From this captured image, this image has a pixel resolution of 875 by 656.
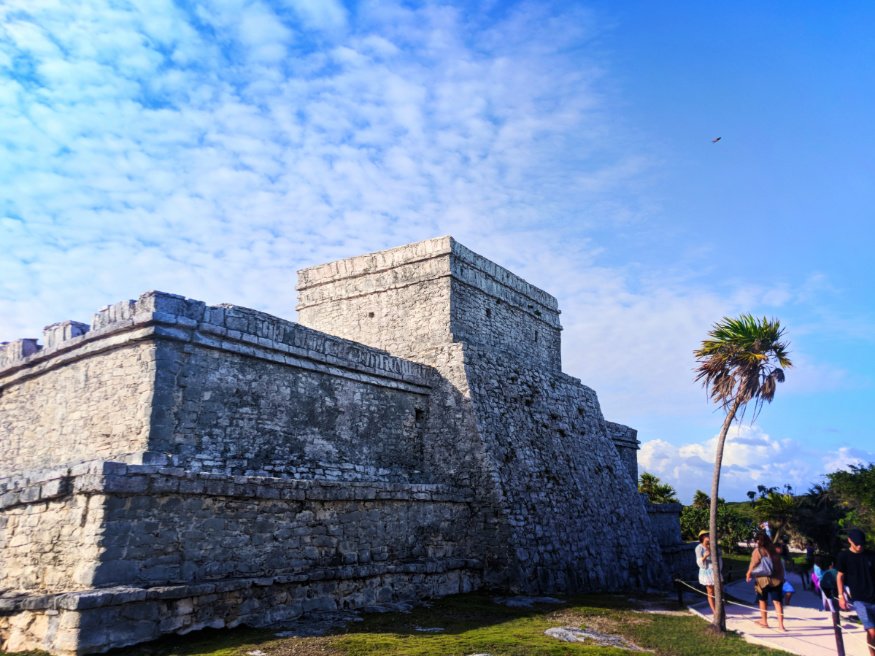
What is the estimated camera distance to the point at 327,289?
18.4 meters

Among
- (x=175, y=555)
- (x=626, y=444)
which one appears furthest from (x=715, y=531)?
(x=626, y=444)

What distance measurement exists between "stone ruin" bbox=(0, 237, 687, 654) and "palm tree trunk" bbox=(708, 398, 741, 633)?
12.9 ft

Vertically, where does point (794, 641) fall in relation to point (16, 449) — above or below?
below

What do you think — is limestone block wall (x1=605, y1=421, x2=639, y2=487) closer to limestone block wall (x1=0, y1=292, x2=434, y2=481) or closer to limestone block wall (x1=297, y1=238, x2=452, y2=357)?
limestone block wall (x1=297, y1=238, x2=452, y2=357)

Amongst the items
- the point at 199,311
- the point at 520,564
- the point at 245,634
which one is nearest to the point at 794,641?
the point at 520,564

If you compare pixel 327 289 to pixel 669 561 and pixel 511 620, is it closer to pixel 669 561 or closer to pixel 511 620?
pixel 511 620

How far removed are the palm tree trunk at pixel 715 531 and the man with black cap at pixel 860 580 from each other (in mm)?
2616

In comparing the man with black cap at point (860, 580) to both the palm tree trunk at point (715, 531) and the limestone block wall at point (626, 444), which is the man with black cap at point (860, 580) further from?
the limestone block wall at point (626, 444)

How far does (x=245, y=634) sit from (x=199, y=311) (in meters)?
5.01

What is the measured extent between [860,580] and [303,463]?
28.1ft

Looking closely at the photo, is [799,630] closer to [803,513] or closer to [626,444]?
[626,444]

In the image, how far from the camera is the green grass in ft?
25.8

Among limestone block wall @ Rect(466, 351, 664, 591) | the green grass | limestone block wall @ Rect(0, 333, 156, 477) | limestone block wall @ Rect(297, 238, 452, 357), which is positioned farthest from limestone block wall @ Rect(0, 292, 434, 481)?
the green grass

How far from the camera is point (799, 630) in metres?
10.4
